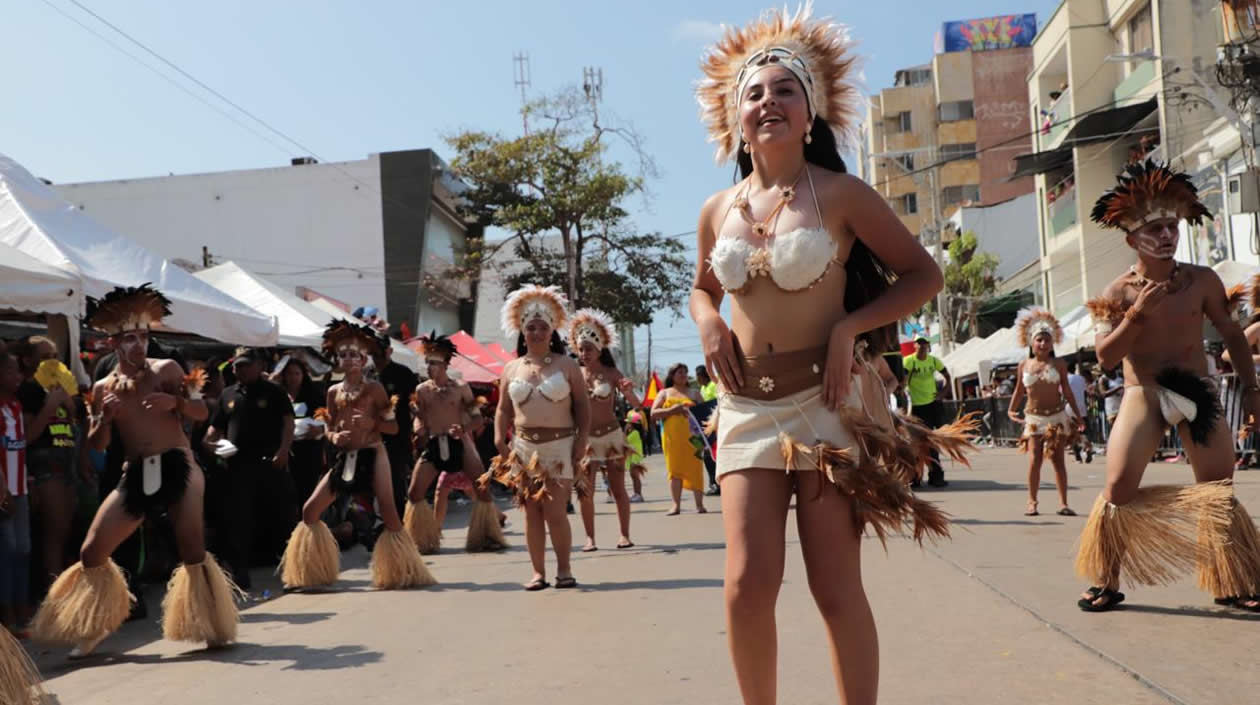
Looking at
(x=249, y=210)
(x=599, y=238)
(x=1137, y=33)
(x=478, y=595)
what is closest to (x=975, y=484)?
(x=478, y=595)

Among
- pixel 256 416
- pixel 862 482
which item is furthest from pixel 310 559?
pixel 862 482

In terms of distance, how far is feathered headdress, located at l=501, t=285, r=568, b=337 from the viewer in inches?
368

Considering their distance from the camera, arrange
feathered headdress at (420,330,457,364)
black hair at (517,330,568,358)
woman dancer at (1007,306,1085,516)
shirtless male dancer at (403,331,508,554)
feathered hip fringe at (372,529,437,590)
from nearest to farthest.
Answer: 1. feathered hip fringe at (372,529,437,590)
2. black hair at (517,330,568,358)
3. woman dancer at (1007,306,1085,516)
4. shirtless male dancer at (403,331,508,554)
5. feathered headdress at (420,330,457,364)

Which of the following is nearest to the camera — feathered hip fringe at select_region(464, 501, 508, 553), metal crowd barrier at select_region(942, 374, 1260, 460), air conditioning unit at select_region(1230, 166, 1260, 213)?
feathered hip fringe at select_region(464, 501, 508, 553)

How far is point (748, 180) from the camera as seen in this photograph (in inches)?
158

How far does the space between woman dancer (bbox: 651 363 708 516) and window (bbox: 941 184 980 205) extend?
58277 mm

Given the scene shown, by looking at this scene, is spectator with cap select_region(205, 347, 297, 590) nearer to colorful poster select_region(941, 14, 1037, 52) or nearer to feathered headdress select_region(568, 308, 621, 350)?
feathered headdress select_region(568, 308, 621, 350)

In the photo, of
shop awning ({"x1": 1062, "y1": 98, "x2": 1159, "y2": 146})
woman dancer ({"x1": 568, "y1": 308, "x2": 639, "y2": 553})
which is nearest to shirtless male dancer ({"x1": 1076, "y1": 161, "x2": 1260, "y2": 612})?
woman dancer ({"x1": 568, "y1": 308, "x2": 639, "y2": 553})

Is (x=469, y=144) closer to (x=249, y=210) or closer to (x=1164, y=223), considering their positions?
(x=249, y=210)

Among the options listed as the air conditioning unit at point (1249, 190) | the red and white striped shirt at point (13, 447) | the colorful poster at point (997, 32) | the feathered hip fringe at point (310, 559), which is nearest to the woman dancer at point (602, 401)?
the feathered hip fringe at point (310, 559)

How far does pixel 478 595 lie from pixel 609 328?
4152 mm

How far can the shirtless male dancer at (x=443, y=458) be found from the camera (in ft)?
38.3

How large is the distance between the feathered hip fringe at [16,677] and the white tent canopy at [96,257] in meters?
4.69

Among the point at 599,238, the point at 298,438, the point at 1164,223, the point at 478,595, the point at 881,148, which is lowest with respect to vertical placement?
the point at 478,595
